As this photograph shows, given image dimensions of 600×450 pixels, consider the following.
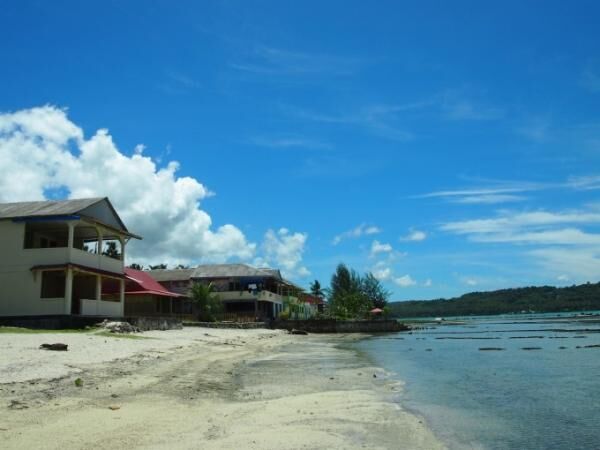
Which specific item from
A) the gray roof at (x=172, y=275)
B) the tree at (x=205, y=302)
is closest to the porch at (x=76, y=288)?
the tree at (x=205, y=302)

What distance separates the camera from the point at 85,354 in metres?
17.5

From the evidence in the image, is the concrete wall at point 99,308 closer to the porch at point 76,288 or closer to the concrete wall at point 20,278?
the porch at point 76,288

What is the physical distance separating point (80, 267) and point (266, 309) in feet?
124

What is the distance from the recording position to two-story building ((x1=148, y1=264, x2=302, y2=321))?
61844mm

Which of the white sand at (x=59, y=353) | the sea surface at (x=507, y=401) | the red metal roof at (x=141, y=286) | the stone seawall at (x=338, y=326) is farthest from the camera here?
the stone seawall at (x=338, y=326)

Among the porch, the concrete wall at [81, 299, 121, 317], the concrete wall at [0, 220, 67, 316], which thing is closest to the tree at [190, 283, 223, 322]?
the porch

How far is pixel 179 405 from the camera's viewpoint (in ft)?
38.1

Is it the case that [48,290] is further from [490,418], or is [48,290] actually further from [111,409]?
[490,418]

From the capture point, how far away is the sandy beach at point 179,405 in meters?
8.79

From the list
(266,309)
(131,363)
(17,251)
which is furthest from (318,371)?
(266,309)

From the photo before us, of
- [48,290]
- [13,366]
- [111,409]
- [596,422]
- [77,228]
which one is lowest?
[596,422]

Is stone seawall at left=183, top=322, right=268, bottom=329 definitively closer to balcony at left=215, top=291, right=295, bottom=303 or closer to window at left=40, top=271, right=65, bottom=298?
balcony at left=215, top=291, right=295, bottom=303

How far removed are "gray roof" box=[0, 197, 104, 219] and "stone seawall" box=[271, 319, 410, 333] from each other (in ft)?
98.9

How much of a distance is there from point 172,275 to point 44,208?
3380 centimetres
